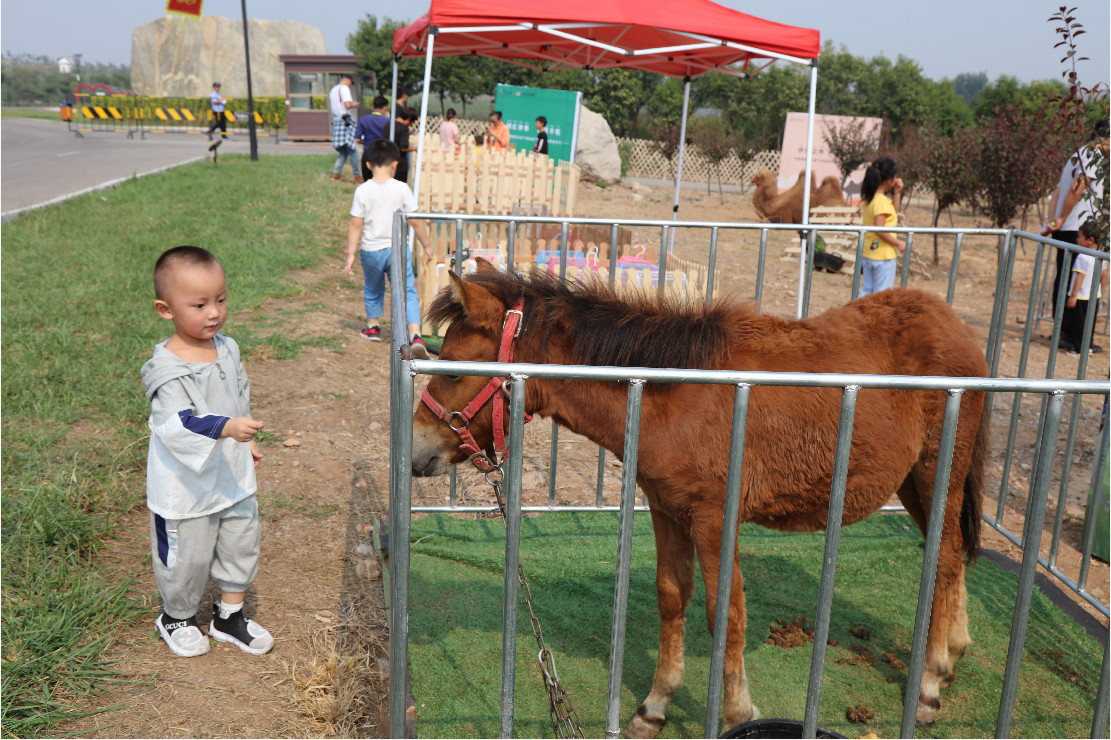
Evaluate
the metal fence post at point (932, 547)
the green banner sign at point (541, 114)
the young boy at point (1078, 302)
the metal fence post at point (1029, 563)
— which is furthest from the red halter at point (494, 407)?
the green banner sign at point (541, 114)

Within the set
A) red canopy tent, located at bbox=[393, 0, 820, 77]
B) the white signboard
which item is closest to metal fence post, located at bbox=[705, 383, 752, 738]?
red canopy tent, located at bbox=[393, 0, 820, 77]

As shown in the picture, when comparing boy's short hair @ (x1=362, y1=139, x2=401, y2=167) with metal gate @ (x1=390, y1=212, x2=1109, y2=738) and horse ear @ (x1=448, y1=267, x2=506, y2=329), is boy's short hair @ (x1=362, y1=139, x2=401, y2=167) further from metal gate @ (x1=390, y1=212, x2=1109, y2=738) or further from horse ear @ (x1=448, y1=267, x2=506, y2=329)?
metal gate @ (x1=390, y1=212, x2=1109, y2=738)

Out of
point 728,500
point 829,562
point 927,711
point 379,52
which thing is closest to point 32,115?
point 379,52

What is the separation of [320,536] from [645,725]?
2262mm

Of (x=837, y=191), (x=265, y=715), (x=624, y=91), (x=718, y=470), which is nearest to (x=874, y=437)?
(x=718, y=470)

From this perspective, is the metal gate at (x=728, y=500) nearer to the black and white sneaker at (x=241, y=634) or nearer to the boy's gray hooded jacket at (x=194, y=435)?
the boy's gray hooded jacket at (x=194, y=435)

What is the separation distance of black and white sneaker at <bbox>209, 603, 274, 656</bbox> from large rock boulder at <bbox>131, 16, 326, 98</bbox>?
232ft

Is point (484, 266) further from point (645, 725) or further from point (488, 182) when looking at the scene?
point (488, 182)

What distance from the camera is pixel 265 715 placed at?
303 centimetres

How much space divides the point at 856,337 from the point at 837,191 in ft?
59.0

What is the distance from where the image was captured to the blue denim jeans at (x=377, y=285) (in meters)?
7.87

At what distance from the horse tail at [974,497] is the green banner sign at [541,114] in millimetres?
17752

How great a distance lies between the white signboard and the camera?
869 inches

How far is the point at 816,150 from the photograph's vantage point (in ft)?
80.0
